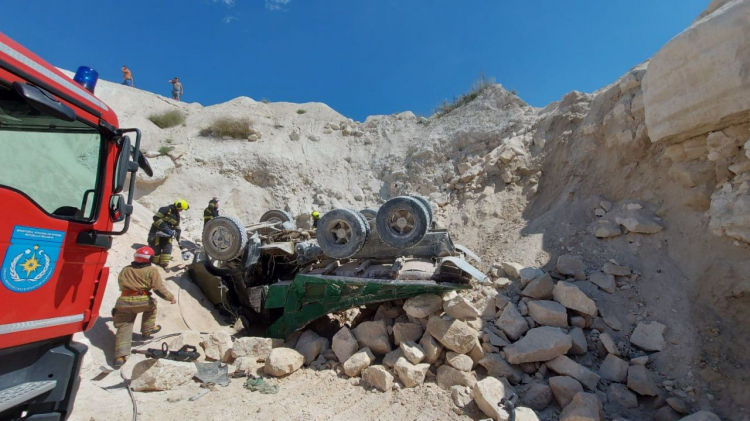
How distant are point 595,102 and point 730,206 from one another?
4449 mm

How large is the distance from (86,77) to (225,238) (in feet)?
11.0

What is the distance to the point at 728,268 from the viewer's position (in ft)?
14.3

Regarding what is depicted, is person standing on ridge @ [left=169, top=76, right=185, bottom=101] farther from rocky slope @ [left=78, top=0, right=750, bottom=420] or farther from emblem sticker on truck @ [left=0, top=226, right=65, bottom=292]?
emblem sticker on truck @ [left=0, top=226, right=65, bottom=292]

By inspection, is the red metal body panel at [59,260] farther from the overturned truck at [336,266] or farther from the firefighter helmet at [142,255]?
the overturned truck at [336,266]

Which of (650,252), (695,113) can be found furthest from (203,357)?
(695,113)

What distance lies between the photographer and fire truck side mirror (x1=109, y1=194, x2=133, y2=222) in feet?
9.23

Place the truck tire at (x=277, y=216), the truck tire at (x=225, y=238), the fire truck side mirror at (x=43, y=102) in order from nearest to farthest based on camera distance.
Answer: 1. the fire truck side mirror at (x=43, y=102)
2. the truck tire at (x=225, y=238)
3. the truck tire at (x=277, y=216)

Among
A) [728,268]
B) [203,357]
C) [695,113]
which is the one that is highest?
[695,113]

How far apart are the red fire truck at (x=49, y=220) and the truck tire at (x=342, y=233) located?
110 inches

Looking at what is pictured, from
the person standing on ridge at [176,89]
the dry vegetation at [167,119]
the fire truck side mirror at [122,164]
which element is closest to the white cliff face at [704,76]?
the fire truck side mirror at [122,164]

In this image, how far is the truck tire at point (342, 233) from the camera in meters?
5.12

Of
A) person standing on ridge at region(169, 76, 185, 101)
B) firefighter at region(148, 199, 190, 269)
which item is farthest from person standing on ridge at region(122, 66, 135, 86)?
firefighter at region(148, 199, 190, 269)

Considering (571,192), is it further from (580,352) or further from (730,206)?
(580,352)

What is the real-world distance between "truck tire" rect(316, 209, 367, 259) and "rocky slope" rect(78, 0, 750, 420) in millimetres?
2898
